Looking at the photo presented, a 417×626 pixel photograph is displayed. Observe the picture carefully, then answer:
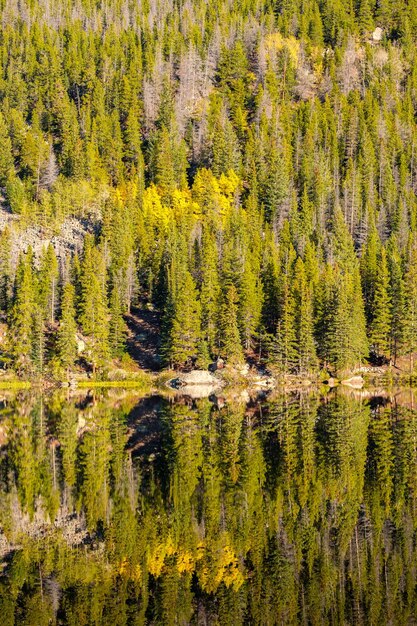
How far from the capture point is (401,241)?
13162 centimetres

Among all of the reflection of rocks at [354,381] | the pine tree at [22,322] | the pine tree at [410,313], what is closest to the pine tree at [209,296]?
the reflection of rocks at [354,381]

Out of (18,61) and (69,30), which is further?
(69,30)

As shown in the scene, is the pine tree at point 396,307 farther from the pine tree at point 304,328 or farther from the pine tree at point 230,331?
the pine tree at point 230,331

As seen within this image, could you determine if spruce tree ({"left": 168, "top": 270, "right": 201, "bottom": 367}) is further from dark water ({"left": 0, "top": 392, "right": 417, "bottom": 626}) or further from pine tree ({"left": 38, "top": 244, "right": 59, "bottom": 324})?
dark water ({"left": 0, "top": 392, "right": 417, "bottom": 626})

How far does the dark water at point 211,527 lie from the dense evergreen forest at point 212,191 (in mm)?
49743

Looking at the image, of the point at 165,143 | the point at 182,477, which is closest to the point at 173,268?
the point at 165,143

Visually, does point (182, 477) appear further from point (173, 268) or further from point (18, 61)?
point (18, 61)

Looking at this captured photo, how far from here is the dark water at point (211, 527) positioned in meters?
18.9

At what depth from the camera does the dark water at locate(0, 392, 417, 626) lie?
1891 centimetres

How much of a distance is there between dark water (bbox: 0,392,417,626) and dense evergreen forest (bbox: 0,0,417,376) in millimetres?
49743

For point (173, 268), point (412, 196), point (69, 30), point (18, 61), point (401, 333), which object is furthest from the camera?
point (69, 30)

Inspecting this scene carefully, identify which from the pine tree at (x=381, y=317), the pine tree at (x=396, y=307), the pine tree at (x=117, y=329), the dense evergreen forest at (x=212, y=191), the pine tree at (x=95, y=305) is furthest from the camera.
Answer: the pine tree at (x=117, y=329)

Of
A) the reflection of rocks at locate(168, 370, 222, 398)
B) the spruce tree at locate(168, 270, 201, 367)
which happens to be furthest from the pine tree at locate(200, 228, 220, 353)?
the reflection of rocks at locate(168, 370, 222, 398)

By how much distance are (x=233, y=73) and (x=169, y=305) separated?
8875 cm
